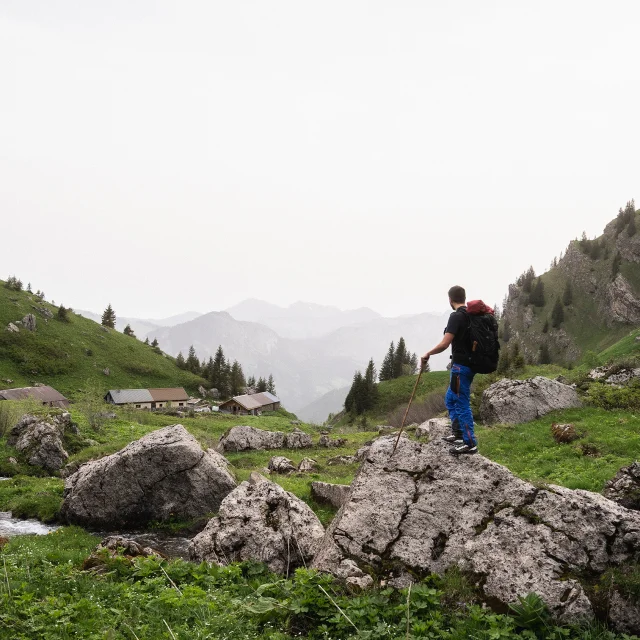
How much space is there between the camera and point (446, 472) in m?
11.2

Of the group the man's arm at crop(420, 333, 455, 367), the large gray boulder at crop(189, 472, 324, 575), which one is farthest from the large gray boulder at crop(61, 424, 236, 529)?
the man's arm at crop(420, 333, 455, 367)

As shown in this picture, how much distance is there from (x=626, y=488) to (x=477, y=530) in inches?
205

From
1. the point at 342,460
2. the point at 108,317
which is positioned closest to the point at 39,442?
the point at 342,460

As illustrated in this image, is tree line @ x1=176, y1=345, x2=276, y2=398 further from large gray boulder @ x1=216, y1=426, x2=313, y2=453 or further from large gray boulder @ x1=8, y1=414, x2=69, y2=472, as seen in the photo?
large gray boulder @ x1=8, y1=414, x2=69, y2=472

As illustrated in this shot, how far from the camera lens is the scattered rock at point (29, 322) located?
4546 inches

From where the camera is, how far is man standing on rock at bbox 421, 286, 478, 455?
10930mm

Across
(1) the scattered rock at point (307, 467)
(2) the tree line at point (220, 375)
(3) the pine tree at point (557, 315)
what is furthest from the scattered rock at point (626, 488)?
(3) the pine tree at point (557, 315)

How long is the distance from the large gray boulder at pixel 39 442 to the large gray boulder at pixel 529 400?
3642cm

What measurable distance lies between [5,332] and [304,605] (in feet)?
423

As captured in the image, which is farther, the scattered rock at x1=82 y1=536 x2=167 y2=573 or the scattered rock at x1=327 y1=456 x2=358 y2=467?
the scattered rock at x1=327 y1=456 x2=358 y2=467

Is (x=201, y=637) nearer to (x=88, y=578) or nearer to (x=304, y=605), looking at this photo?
(x=304, y=605)

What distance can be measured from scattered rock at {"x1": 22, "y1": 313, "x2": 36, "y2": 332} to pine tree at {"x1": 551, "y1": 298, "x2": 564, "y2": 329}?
17116 cm

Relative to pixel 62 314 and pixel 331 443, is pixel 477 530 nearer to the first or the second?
pixel 331 443

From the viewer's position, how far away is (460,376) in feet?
36.9
